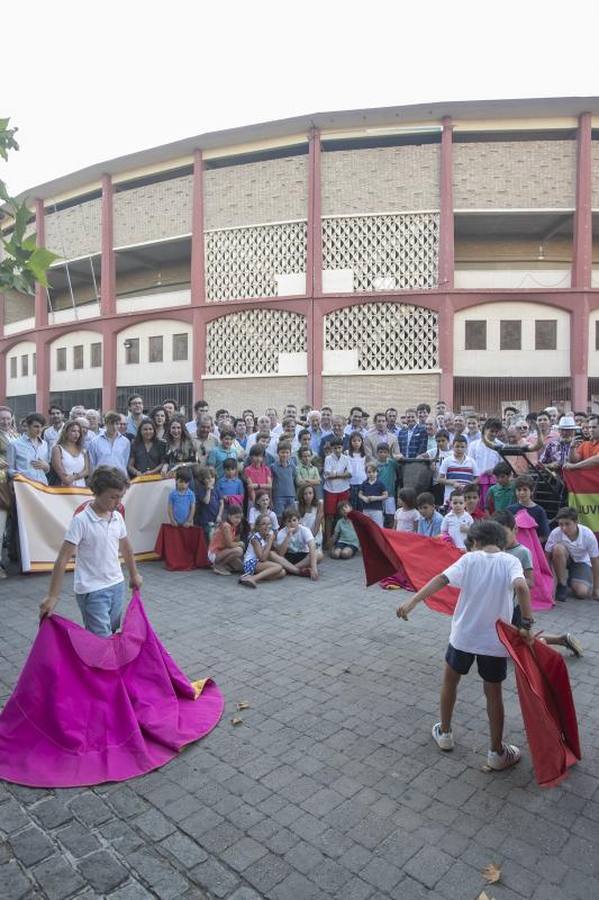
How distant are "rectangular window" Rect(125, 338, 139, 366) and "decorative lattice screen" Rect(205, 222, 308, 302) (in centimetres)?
471

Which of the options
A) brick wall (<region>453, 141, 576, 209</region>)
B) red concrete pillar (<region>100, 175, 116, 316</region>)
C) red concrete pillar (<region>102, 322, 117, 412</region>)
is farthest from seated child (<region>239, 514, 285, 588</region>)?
red concrete pillar (<region>100, 175, 116, 316</region>)

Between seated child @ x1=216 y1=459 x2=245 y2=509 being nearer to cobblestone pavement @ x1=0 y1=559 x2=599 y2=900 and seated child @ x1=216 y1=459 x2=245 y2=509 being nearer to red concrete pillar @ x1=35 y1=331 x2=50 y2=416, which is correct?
cobblestone pavement @ x1=0 y1=559 x2=599 y2=900

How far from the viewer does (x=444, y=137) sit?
21.7 metres

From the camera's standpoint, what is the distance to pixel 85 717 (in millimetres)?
3855

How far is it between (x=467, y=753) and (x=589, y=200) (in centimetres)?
2277

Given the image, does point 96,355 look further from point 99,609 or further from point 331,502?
point 99,609

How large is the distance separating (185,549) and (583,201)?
20.2 meters

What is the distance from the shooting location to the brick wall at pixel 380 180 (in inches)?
866

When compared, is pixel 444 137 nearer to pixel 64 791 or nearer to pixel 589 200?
pixel 589 200

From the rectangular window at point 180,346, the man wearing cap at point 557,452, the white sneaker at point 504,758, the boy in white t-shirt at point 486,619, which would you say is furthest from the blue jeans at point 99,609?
the rectangular window at point 180,346

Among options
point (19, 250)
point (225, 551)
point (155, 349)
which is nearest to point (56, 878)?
point (19, 250)

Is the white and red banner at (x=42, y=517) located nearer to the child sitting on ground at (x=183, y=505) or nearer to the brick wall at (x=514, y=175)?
the child sitting on ground at (x=183, y=505)

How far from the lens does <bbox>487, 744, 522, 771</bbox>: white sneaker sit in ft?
11.9

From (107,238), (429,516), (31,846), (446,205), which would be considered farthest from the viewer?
(107,238)
